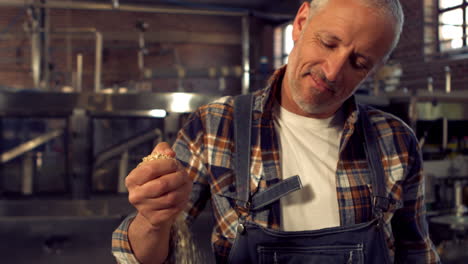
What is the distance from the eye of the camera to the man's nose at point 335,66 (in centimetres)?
76

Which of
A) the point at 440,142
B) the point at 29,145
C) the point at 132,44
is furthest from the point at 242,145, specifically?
the point at 132,44

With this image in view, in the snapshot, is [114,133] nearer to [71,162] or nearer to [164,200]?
[71,162]

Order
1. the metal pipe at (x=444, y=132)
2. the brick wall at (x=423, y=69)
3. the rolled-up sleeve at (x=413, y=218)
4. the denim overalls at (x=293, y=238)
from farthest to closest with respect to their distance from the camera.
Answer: the brick wall at (x=423, y=69) < the metal pipe at (x=444, y=132) < the rolled-up sleeve at (x=413, y=218) < the denim overalls at (x=293, y=238)

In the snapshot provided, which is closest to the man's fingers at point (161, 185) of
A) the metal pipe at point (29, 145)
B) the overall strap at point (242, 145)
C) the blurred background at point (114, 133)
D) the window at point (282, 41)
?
the overall strap at point (242, 145)

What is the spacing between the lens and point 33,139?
9.72ft

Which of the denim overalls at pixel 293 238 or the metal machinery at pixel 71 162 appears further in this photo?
the metal machinery at pixel 71 162

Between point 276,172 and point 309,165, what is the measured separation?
8cm

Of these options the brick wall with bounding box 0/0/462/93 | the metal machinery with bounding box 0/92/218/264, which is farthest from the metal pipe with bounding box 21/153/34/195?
the brick wall with bounding box 0/0/462/93

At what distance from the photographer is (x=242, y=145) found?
788 mm

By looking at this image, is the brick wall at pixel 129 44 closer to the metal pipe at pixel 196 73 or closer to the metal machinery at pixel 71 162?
the metal pipe at pixel 196 73

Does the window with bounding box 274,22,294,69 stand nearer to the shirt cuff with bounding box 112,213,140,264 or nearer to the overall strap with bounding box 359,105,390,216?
the overall strap with bounding box 359,105,390,216

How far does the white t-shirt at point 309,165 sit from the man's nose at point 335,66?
12 centimetres

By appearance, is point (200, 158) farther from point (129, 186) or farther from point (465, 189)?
point (465, 189)

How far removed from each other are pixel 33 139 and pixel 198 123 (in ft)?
8.25
